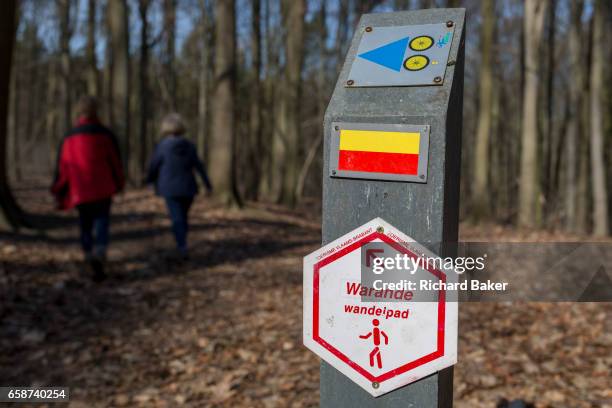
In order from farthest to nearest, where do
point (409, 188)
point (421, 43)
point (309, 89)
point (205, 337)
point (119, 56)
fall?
1. point (309, 89)
2. point (119, 56)
3. point (205, 337)
4. point (421, 43)
5. point (409, 188)

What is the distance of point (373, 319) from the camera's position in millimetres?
1986

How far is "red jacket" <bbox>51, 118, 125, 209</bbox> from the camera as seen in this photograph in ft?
21.5

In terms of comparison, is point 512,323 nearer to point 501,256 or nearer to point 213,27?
point 501,256

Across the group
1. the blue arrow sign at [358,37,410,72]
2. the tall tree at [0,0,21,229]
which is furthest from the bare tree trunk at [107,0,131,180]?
the blue arrow sign at [358,37,410,72]

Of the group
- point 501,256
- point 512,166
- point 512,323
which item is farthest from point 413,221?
point 512,166

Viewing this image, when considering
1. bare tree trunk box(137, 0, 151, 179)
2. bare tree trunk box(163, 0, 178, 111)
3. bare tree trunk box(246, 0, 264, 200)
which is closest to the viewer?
bare tree trunk box(137, 0, 151, 179)

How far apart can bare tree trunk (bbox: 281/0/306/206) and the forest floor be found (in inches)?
341

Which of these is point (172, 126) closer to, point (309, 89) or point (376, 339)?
point (376, 339)

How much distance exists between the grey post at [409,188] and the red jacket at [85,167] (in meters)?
5.10

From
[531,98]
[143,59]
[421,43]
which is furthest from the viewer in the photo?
[143,59]

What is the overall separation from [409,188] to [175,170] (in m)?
6.09

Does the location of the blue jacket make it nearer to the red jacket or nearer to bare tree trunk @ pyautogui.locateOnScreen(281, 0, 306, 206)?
the red jacket

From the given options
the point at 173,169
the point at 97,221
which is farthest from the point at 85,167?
the point at 173,169

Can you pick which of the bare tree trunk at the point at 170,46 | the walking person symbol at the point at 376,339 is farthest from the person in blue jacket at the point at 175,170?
the bare tree trunk at the point at 170,46
